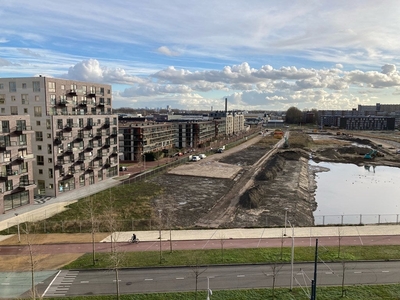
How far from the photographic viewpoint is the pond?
54.6 m

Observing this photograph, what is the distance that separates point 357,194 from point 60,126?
6414 centimetres

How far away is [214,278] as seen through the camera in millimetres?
30297

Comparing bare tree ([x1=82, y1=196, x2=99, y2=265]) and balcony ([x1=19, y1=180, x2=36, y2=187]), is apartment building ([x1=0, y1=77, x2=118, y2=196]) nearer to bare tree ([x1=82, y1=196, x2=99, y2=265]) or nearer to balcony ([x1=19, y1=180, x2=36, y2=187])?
balcony ([x1=19, y1=180, x2=36, y2=187])

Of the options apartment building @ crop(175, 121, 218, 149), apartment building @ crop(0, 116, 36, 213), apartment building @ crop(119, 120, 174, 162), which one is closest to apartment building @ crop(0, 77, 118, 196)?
apartment building @ crop(0, 116, 36, 213)

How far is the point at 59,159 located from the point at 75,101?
12824 mm

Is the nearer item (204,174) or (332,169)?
(204,174)

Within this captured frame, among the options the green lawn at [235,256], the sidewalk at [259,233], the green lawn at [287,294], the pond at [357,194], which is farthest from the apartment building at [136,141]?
the green lawn at [287,294]

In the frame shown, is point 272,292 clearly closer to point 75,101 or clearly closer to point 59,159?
point 59,159

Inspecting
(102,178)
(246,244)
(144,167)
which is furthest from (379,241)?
(144,167)

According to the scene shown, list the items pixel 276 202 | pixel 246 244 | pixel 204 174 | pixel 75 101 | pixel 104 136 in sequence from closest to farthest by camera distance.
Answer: pixel 246 244
pixel 276 202
pixel 75 101
pixel 104 136
pixel 204 174

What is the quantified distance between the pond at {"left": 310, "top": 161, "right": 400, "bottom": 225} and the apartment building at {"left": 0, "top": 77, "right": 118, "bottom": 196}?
4624cm

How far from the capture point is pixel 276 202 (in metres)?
60.5

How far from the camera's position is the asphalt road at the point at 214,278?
94.2ft

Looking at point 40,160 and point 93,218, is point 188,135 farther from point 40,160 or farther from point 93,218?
point 93,218
